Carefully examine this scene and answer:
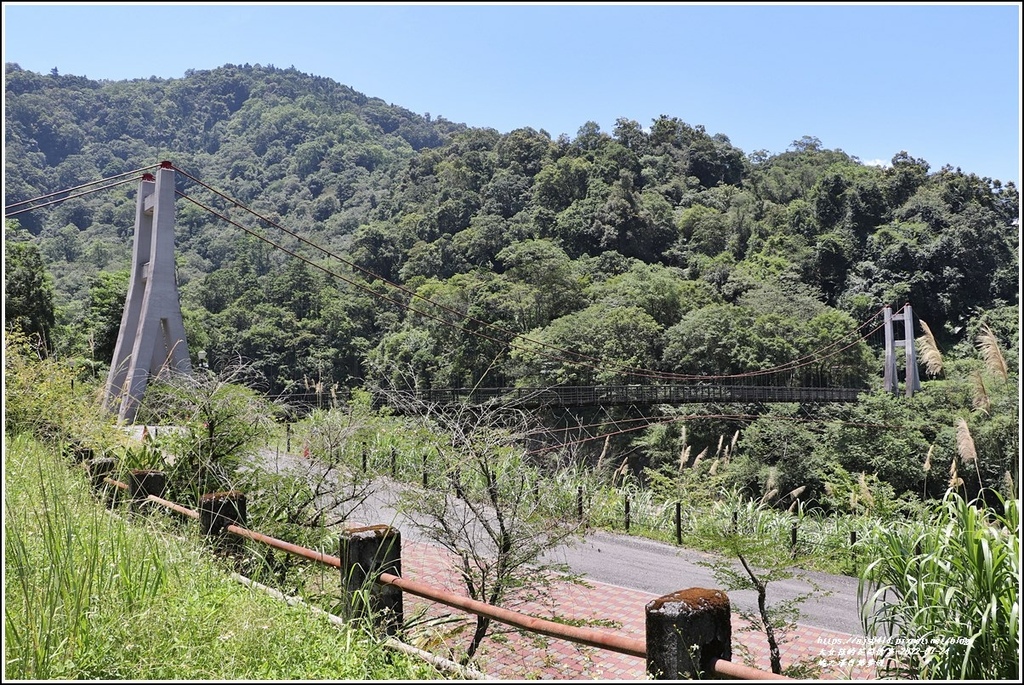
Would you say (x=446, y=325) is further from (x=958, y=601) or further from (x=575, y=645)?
(x=958, y=601)

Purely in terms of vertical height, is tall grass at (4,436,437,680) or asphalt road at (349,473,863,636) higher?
tall grass at (4,436,437,680)

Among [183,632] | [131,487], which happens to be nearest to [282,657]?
[183,632]

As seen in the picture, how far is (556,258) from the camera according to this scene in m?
24.4

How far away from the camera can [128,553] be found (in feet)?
7.11

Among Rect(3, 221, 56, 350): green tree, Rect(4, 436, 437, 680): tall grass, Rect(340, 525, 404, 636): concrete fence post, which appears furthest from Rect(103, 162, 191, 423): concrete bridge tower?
Rect(340, 525, 404, 636): concrete fence post

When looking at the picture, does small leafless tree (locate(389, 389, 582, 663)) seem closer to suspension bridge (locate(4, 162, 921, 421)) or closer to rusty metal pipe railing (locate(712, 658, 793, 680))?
suspension bridge (locate(4, 162, 921, 421))

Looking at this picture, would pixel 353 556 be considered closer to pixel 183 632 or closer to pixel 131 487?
pixel 183 632

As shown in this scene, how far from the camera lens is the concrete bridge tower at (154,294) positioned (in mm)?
11477

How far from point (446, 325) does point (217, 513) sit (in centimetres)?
2106

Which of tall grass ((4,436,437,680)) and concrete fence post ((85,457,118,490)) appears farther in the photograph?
concrete fence post ((85,457,118,490))

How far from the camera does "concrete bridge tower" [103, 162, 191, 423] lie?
11477 millimetres

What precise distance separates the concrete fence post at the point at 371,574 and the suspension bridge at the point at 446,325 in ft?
3.35

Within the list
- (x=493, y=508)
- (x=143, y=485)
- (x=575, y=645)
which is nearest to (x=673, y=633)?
(x=493, y=508)

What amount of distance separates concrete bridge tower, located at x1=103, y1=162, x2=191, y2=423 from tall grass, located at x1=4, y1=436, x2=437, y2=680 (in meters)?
9.95
